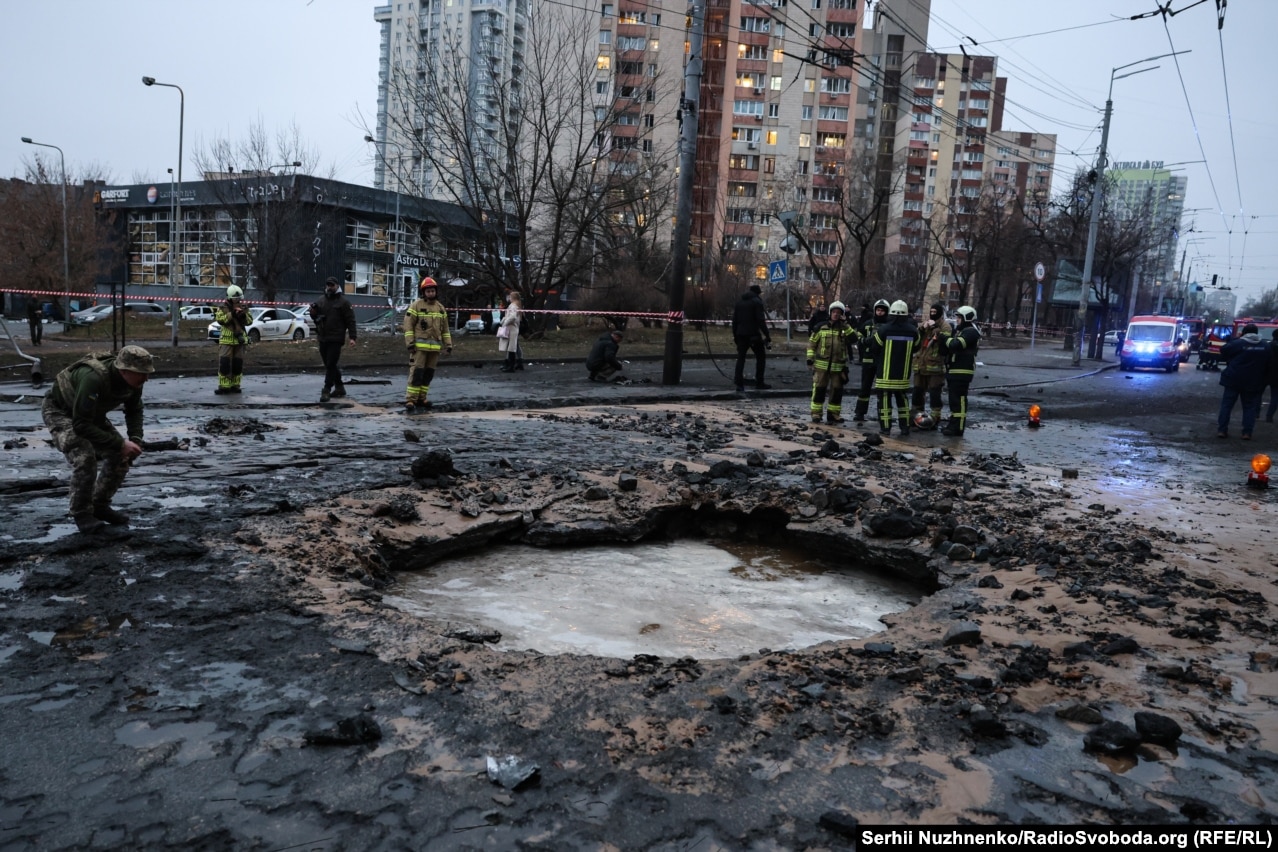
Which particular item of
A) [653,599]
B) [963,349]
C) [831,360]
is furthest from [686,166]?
[653,599]

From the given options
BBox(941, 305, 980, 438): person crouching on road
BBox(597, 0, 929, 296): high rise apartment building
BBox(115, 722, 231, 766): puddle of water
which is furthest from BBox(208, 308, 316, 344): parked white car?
BBox(597, 0, 929, 296): high rise apartment building

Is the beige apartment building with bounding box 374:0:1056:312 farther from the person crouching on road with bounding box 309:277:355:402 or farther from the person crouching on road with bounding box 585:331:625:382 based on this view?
the person crouching on road with bounding box 309:277:355:402

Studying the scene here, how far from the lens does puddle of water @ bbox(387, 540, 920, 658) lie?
513 centimetres

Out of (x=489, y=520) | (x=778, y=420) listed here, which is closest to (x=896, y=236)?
(x=778, y=420)

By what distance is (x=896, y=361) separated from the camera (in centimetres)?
1306

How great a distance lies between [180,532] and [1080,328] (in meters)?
32.9

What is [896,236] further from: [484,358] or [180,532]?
[180,532]

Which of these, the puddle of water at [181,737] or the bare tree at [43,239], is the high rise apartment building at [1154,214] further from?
the bare tree at [43,239]

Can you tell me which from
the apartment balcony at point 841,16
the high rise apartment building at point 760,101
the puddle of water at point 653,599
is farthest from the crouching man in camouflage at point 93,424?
the apartment balcony at point 841,16

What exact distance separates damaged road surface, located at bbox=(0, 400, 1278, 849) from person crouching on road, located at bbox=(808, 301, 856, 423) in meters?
5.89

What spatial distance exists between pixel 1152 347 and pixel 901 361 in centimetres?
2625

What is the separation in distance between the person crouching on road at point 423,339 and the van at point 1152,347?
98.9 ft

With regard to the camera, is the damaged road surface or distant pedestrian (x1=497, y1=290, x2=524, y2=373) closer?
the damaged road surface

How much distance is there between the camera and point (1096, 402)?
20078 mm
